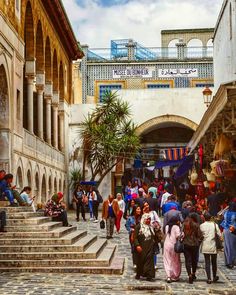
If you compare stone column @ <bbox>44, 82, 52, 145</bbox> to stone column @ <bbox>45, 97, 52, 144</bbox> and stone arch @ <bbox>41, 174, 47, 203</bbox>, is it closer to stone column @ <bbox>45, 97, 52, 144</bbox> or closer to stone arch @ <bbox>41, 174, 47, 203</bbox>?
stone column @ <bbox>45, 97, 52, 144</bbox>

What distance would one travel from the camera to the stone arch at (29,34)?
862 inches

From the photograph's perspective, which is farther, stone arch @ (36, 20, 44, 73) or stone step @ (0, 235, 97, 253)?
stone arch @ (36, 20, 44, 73)

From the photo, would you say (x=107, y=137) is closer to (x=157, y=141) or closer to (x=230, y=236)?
(x=157, y=141)

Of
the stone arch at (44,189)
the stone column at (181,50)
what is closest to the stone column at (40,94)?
the stone arch at (44,189)

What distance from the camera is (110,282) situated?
9.90 meters

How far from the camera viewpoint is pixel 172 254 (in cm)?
1020

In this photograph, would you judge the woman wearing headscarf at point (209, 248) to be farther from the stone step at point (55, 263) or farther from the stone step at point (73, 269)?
the stone step at point (55, 263)

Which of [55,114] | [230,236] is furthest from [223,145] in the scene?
[55,114]

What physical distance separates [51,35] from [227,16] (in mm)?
10443

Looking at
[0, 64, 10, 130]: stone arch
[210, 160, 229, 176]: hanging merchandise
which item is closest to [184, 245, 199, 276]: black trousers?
[210, 160, 229, 176]: hanging merchandise

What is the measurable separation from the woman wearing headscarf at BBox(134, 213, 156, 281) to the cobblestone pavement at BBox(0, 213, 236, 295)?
0.17 meters

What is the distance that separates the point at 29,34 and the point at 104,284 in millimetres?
14253

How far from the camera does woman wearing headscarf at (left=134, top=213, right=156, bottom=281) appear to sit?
33.1ft

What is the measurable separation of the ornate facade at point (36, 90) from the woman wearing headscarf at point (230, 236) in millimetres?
A: 8455
